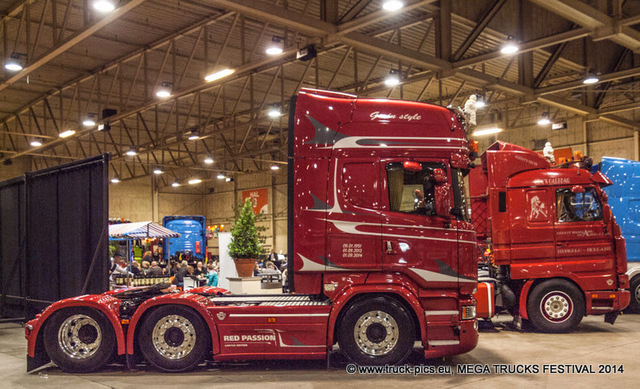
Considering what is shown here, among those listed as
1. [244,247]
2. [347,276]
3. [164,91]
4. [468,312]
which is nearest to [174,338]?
[347,276]

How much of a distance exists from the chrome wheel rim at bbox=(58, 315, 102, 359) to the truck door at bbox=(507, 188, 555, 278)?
7209 mm

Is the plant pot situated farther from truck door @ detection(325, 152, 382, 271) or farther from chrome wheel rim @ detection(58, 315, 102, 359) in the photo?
truck door @ detection(325, 152, 382, 271)

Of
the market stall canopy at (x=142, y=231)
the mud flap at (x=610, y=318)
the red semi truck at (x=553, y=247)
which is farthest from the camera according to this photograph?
the market stall canopy at (x=142, y=231)

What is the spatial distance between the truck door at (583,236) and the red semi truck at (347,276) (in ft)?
12.1

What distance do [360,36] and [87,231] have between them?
8796 millimetres

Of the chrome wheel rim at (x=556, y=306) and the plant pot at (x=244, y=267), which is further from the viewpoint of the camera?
the plant pot at (x=244, y=267)

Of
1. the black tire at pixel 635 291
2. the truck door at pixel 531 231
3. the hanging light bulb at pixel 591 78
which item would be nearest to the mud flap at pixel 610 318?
the truck door at pixel 531 231

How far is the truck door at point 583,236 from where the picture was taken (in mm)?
10062

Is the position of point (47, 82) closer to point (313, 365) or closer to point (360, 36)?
point (360, 36)

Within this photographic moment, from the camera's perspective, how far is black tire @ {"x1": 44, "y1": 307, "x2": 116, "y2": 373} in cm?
741

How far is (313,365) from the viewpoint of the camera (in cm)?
769

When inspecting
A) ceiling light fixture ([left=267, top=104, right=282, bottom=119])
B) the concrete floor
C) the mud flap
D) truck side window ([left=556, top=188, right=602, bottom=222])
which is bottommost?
the concrete floor

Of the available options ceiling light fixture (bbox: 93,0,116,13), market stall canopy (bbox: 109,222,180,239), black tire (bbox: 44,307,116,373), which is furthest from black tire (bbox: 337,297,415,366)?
market stall canopy (bbox: 109,222,180,239)

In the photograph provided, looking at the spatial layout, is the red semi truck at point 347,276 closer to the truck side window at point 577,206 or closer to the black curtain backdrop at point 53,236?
the black curtain backdrop at point 53,236
